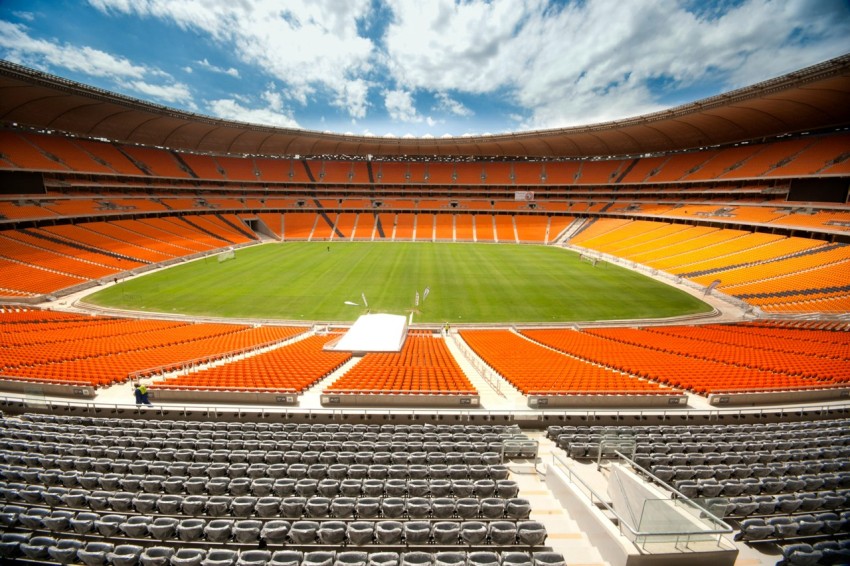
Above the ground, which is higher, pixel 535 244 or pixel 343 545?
pixel 535 244

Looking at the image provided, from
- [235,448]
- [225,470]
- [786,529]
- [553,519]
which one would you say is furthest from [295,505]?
[786,529]

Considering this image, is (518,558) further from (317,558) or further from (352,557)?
(317,558)

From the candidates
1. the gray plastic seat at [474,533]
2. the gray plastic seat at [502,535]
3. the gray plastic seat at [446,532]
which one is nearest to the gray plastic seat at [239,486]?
the gray plastic seat at [446,532]

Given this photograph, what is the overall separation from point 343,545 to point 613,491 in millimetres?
4389

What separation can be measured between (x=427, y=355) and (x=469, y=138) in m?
47.9

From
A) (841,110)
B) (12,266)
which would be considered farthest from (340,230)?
(841,110)

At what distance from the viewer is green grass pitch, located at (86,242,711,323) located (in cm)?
2462

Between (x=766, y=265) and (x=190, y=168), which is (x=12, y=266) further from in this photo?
(x=766, y=265)

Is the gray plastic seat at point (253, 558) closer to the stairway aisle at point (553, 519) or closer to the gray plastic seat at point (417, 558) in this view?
the gray plastic seat at point (417, 558)

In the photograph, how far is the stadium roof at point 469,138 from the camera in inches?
1276

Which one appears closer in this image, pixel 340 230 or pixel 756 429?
pixel 756 429

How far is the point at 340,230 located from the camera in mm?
57469

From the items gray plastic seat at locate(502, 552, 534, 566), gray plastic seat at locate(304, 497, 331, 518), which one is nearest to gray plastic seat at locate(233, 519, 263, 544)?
gray plastic seat at locate(304, 497, 331, 518)

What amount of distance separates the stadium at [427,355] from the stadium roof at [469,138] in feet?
1.72
